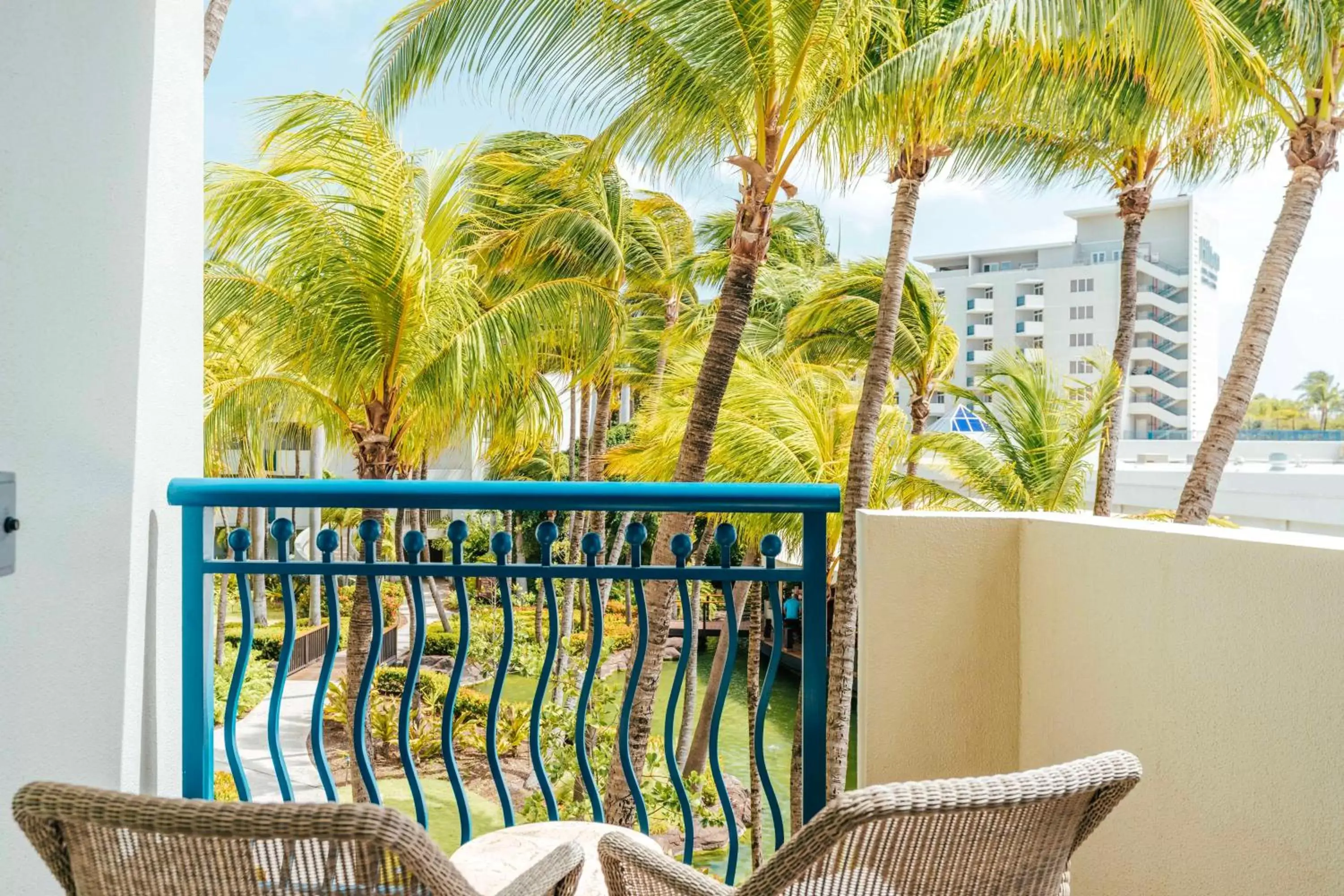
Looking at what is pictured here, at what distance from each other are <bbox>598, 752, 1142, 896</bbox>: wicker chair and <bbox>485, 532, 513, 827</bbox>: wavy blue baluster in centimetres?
94

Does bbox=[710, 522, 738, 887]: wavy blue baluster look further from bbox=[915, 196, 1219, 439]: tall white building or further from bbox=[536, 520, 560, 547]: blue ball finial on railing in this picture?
bbox=[915, 196, 1219, 439]: tall white building

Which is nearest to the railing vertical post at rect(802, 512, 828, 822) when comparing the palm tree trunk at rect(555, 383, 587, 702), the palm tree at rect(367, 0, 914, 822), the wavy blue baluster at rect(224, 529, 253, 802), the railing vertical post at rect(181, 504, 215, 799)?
the wavy blue baluster at rect(224, 529, 253, 802)

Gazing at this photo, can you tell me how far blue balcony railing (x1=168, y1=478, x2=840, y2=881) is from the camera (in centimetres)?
202

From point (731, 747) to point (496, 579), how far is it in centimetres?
1929

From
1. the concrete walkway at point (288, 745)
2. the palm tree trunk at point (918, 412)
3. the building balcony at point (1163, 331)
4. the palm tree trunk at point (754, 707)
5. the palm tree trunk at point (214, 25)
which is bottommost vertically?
the concrete walkway at point (288, 745)

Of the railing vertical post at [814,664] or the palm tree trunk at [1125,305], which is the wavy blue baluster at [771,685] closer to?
the railing vertical post at [814,664]

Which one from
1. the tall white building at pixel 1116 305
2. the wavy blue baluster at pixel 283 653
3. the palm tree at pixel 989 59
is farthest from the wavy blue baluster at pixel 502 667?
the tall white building at pixel 1116 305

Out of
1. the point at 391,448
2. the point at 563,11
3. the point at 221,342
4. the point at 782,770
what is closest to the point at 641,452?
the point at 391,448

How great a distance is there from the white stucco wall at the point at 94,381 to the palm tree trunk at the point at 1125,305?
503 inches

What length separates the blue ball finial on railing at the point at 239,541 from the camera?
2146mm

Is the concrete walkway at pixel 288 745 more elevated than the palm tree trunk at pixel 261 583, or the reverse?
the palm tree trunk at pixel 261 583

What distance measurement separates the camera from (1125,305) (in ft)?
46.2

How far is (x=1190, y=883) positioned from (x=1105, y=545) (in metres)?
0.77

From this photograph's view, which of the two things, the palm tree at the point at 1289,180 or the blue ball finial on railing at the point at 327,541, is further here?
the palm tree at the point at 1289,180
